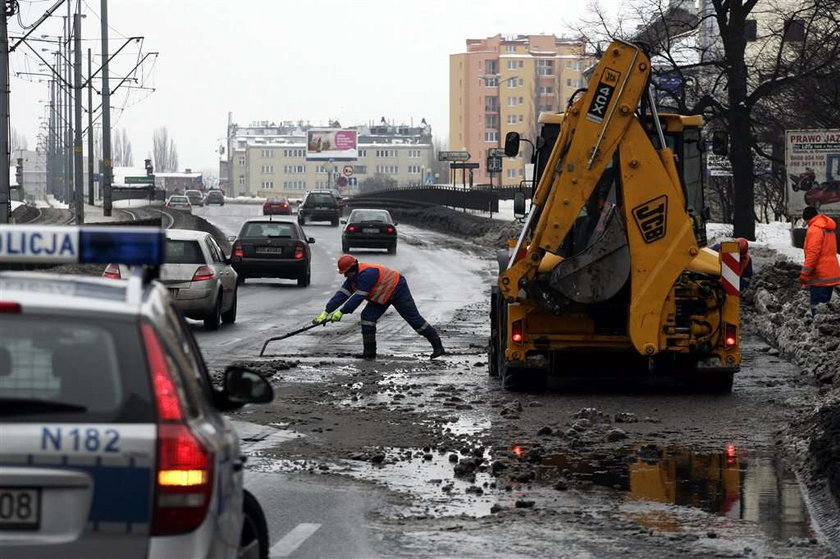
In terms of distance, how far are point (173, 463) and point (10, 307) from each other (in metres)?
0.66

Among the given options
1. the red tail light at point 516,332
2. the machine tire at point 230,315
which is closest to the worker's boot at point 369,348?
the red tail light at point 516,332

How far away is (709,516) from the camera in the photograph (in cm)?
912

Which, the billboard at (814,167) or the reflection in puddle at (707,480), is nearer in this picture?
the reflection in puddle at (707,480)

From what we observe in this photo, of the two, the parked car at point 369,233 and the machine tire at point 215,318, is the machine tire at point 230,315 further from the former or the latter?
the parked car at point 369,233

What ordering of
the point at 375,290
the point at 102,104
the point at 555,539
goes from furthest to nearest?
the point at 102,104 → the point at 375,290 → the point at 555,539

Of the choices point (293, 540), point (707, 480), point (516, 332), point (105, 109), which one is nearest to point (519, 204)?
point (516, 332)

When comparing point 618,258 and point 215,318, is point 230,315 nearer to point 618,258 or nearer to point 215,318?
point 215,318

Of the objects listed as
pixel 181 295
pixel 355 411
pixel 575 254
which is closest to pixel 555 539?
pixel 355 411

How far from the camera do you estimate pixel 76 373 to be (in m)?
4.61

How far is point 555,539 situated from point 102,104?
4815 centimetres

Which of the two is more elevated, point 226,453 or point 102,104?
point 102,104

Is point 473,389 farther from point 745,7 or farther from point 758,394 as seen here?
point 745,7

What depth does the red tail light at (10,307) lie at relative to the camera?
4.63 m

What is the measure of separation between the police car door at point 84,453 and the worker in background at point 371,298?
13443 mm
